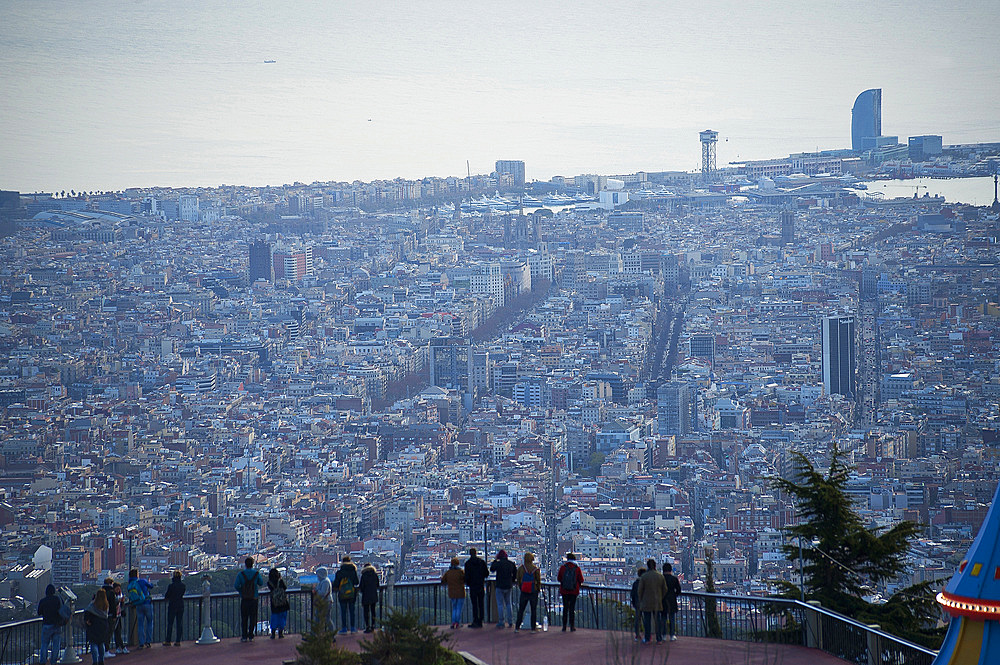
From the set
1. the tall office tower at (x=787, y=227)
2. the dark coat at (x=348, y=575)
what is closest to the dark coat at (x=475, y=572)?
the dark coat at (x=348, y=575)

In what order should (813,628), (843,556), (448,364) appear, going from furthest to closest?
(448,364)
(843,556)
(813,628)

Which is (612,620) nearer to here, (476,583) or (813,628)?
(476,583)

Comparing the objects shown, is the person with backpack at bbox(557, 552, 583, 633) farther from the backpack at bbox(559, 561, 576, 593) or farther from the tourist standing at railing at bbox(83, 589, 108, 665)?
the tourist standing at railing at bbox(83, 589, 108, 665)

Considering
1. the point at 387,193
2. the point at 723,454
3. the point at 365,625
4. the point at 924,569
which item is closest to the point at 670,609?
the point at 365,625

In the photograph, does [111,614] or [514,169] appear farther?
[514,169]

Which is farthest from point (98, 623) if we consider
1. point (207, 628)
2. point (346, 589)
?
point (346, 589)

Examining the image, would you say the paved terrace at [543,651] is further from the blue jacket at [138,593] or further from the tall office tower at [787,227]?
the tall office tower at [787,227]

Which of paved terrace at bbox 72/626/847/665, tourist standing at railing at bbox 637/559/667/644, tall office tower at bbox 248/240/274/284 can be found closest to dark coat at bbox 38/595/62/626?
paved terrace at bbox 72/626/847/665
